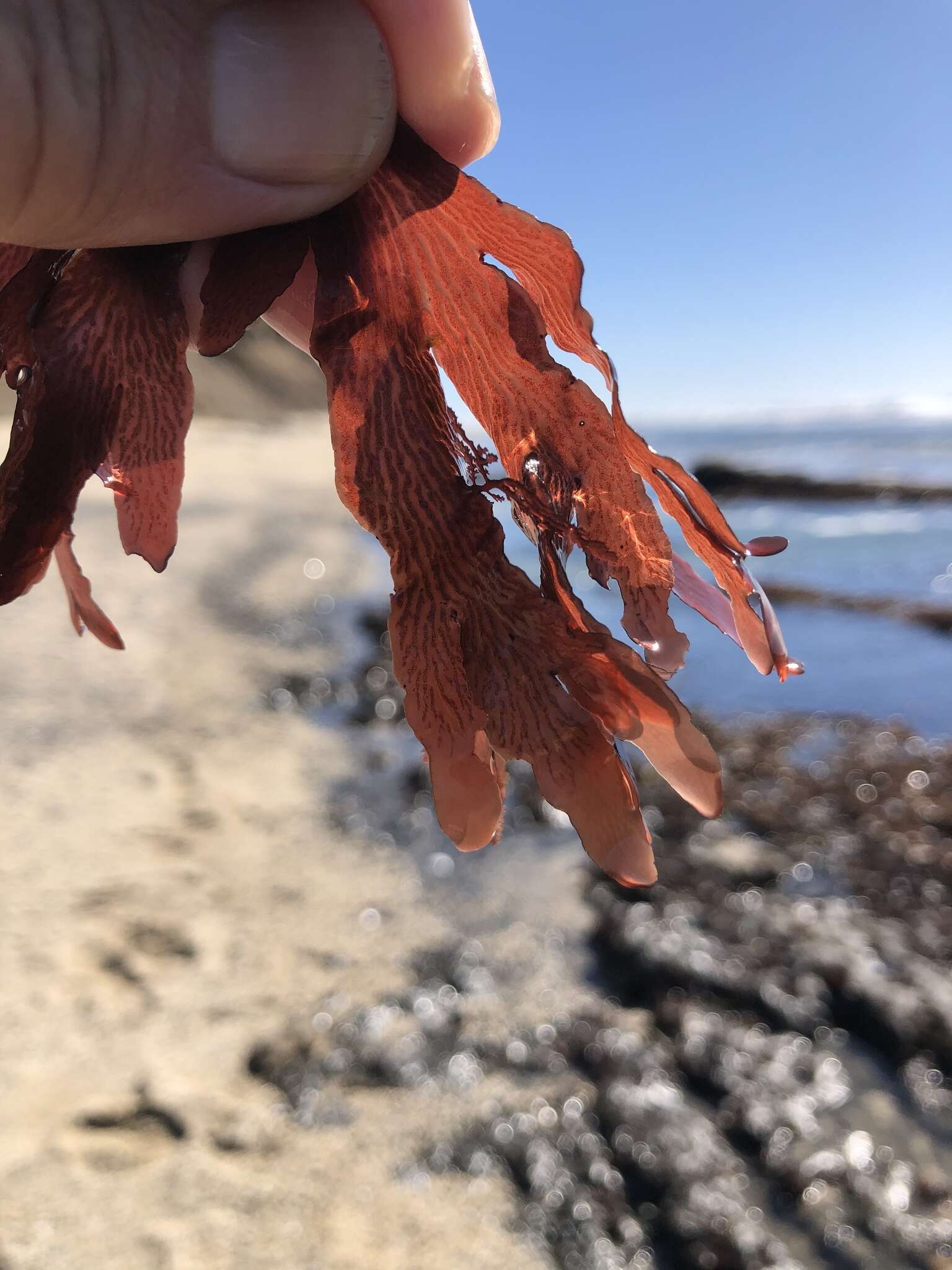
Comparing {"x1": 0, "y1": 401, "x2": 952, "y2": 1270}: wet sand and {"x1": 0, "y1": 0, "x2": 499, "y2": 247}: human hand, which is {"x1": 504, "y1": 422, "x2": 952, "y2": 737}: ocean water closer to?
{"x1": 0, "y1": 0, "x2": 499, "y2": 247}: human hand

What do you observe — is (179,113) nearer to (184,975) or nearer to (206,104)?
(206,104)

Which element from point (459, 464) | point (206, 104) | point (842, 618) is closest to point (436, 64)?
point (206, 104)

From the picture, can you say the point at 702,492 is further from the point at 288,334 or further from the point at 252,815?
the point at 252,815

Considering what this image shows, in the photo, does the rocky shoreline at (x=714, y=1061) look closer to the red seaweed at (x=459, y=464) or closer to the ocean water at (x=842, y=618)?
the ocean water at (x=842, y=618)

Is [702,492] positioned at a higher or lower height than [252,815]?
higher

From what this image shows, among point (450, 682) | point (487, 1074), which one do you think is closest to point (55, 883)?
point (487, 1074)

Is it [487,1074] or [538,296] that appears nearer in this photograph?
[538,296]

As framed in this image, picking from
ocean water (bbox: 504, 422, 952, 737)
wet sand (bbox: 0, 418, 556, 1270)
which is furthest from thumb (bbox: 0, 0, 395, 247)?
wet sand (bbox: 0, 418, 556, 1270)
